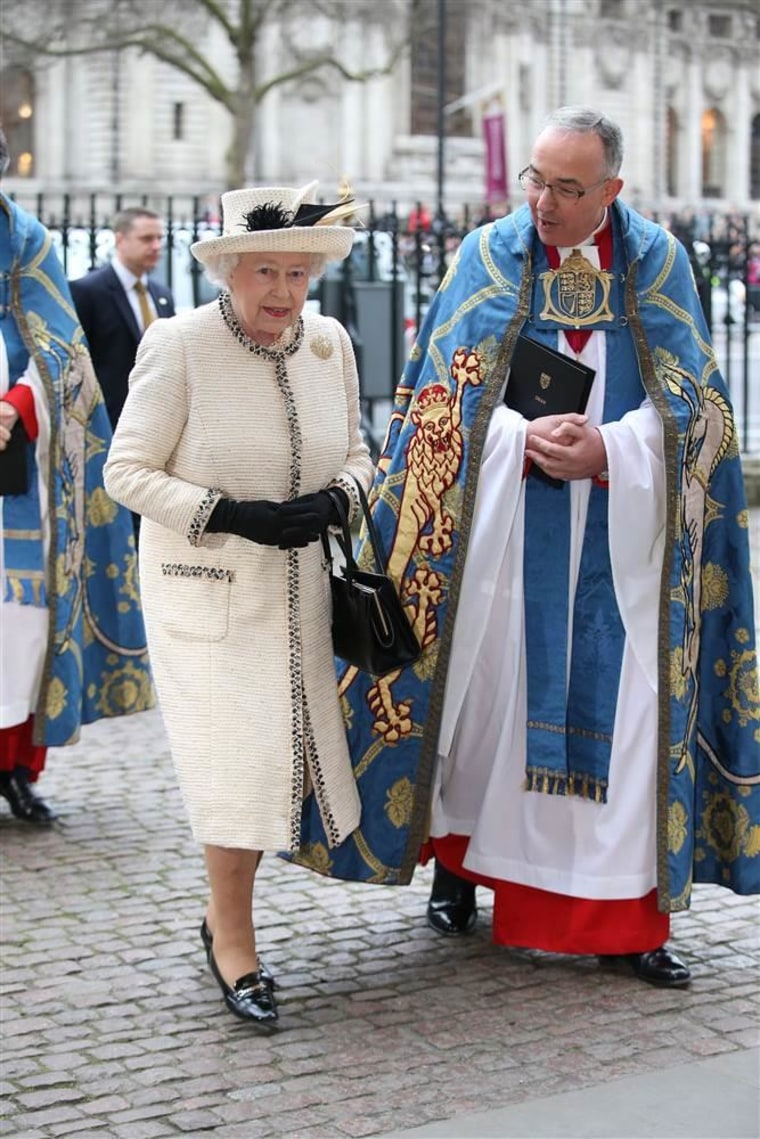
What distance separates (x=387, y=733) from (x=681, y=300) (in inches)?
48.8

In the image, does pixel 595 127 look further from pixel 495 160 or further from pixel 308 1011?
pixel 495 160

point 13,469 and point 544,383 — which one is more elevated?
point 544,383

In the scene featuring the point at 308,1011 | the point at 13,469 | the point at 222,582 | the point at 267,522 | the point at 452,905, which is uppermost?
the point at 13,469

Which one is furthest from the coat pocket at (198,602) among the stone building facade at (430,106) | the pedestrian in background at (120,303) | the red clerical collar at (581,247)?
the stone building facade at (430,106)

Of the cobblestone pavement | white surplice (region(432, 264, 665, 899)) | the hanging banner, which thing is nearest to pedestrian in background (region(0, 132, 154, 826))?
the cobblestone pavement

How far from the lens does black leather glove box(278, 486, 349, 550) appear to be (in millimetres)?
4070

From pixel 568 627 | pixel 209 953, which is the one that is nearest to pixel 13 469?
pixel 209 953

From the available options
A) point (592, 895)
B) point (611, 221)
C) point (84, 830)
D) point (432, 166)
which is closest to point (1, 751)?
point (84, 830)

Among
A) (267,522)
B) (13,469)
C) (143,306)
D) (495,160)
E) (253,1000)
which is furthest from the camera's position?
(495,160)

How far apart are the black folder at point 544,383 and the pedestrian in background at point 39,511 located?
1799mm

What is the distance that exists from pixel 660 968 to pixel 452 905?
1.99 feet

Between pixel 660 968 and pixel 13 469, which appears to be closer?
pixel 660 968

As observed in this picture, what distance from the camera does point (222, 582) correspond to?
4156 millimetres

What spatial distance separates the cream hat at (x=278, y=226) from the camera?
4016 mm
